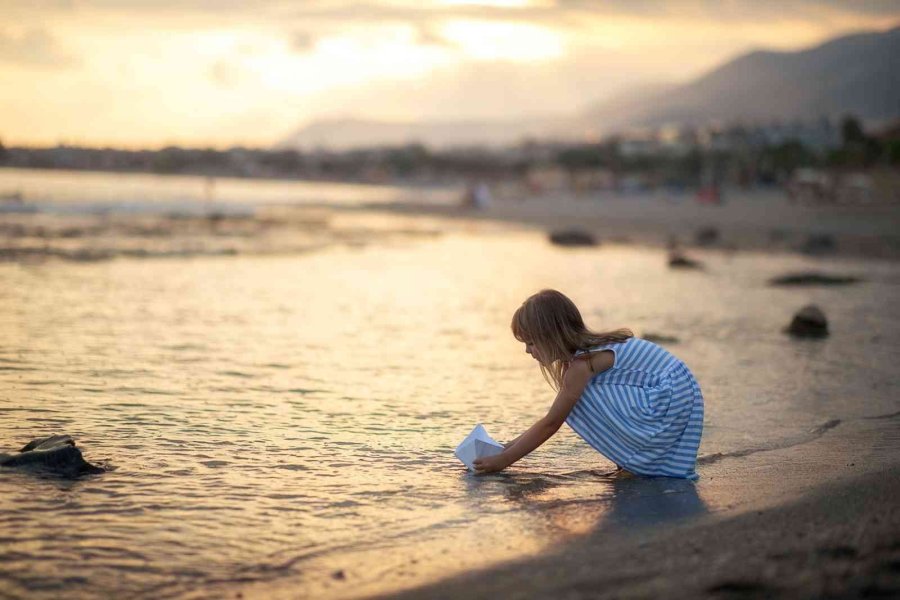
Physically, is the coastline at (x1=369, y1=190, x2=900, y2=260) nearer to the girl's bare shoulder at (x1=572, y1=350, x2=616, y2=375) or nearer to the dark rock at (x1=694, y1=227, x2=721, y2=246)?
the dark rock at (x1=694, y1=227, x2=721, y2=246)

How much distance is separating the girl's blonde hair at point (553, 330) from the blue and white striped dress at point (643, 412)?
0.27ft

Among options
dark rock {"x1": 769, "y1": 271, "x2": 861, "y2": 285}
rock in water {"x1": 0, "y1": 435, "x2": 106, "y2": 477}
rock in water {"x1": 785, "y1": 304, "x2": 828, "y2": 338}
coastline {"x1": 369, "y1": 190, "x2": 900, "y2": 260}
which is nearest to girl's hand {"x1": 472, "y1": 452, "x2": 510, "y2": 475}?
rock in water {"x1": 0, "y1": 435, "x2": 106, "y2": 477}

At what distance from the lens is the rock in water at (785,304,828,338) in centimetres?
1169

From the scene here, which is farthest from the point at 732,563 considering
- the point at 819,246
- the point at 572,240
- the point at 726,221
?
the point at 726,221

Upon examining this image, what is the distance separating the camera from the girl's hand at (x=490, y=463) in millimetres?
5438

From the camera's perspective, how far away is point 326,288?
16.4m

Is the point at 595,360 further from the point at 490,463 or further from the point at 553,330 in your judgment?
the point at 490,463

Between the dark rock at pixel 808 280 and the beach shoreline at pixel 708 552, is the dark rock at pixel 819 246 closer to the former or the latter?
the dark rock at pixel 808 280

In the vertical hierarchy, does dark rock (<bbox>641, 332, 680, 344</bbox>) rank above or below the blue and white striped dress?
below

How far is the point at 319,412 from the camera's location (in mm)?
7102

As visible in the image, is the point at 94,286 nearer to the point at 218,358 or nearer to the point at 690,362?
the point at 218,358

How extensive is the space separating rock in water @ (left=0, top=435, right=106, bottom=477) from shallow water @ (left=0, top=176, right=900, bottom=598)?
0.12 metres

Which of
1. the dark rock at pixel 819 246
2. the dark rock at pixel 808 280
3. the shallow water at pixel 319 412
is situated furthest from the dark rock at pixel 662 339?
the dark rock at pixel 819 246

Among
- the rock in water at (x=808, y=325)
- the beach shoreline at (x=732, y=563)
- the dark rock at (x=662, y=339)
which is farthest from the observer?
the rock in water at (x=808, y=325)
